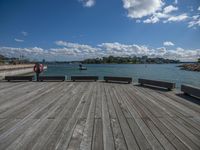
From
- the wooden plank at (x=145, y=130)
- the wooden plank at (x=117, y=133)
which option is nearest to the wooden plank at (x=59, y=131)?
the wooden plank at (x=117, y=133)

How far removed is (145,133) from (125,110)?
1848 mm

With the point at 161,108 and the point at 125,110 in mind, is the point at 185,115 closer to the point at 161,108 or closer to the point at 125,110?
the point at 161,108

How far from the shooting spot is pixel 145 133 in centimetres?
388

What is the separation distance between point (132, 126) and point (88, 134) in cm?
124

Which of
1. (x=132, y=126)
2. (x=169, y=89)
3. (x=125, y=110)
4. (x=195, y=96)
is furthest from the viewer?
(x=169, y=89)

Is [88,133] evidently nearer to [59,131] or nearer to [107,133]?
[107,133]

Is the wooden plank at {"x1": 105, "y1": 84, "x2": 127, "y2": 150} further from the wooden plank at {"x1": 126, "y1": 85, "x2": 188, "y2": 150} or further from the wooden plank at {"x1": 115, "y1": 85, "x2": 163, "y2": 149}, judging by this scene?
the wooden plank at {"x1": 126, "y1": 85, "x2": 188, "y2": 150}

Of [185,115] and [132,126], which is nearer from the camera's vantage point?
[132,126]

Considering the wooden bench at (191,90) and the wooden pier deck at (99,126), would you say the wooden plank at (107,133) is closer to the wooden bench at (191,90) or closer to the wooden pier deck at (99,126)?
the wooden pier deck at (99,126)

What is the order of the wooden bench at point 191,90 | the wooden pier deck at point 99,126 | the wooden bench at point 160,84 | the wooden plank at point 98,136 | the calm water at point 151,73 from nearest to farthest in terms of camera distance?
the wooden plank at point 98,136 < the wooden pier deck at point 99,126 < the wooden bench at point 191,90 < the wooden bench at point 160,84 < the calm water at point 151,73

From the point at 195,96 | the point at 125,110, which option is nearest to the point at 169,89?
the point at 195,96

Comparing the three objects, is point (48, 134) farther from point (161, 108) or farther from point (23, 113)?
point (161, 108)

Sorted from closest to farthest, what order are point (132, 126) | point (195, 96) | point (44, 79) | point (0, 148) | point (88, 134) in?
1. point (0, 148)
2. point (88, 134)
3. point (132, 126)
4. point (195, 96)
5. point (44, 79)

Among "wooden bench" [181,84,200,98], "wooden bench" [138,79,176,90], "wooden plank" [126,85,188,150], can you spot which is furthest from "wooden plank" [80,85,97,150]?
"wooden bench" [138,79,176,90]
